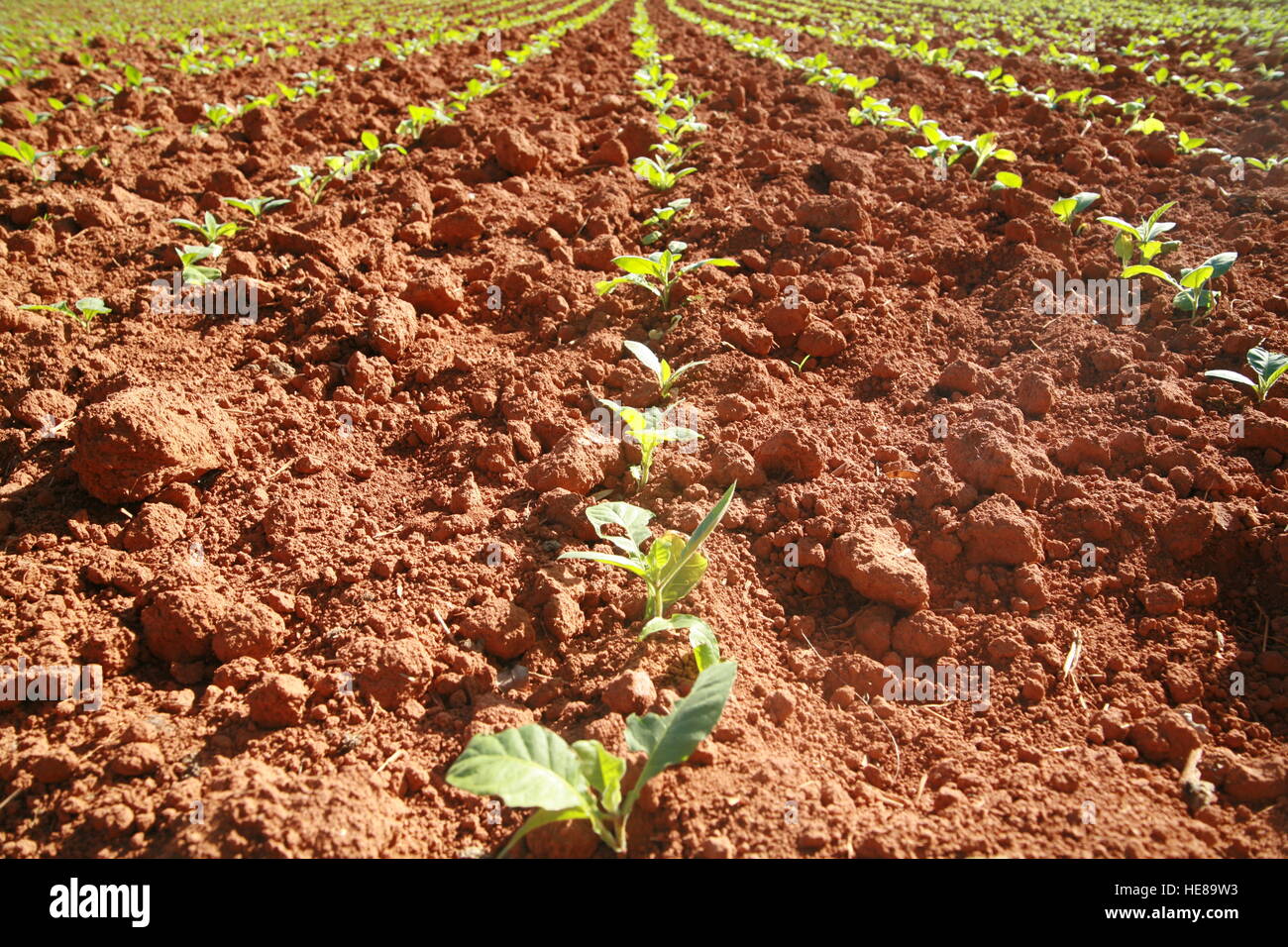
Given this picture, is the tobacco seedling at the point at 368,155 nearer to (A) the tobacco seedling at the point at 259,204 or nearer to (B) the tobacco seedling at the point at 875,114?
(A) the tobacco seedling at the point at 259,204

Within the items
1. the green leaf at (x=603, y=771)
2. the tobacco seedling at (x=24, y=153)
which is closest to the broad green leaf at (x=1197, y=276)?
the green leaf at (x=603, y=771)

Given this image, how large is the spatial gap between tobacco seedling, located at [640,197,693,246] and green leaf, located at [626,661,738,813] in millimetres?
2629

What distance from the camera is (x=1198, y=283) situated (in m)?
2.99

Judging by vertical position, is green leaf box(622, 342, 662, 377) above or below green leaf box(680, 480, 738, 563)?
above

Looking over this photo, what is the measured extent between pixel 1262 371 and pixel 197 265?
417 centimetres

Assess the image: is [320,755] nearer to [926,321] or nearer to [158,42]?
[926,321]

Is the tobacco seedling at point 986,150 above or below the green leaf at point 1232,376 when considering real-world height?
above

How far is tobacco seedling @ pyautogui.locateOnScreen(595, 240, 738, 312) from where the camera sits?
308 centimetres

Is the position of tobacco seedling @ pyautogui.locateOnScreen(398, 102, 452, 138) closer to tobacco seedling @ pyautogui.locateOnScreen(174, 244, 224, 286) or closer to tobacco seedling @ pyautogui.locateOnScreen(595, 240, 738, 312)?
tobacco seedling @ pyautogui.locateOnScreen(174, 244, 224, 286)

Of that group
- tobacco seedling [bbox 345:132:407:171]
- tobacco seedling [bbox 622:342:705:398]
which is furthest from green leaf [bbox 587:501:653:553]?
tobacco seedling [bbox 345:132:407:171]

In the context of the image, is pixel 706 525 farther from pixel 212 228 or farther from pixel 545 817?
pixel 212 228

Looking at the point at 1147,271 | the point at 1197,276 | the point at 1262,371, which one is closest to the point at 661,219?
the point at 1147,271

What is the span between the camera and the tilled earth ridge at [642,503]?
64.4 inches

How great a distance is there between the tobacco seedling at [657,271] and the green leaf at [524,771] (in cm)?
206
